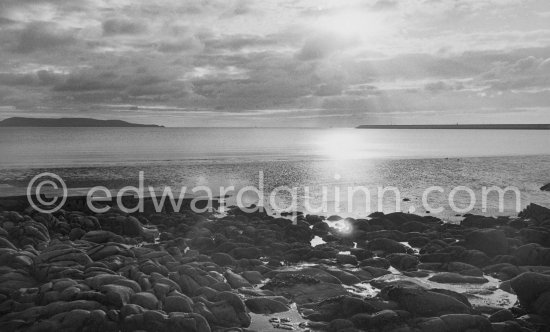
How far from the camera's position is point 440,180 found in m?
44.7

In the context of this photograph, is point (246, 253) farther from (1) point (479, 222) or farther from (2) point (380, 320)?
(1) point (479, 222)

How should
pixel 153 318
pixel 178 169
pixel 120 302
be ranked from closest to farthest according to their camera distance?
1. pixel 153 318
2. pixel 120 302
3. pixel 178 169

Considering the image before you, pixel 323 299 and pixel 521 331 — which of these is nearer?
pixel 521 331

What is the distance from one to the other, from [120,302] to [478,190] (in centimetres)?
3401

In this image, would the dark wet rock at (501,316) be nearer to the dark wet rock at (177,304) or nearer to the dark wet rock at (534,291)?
the dark wet rock at (534,291)

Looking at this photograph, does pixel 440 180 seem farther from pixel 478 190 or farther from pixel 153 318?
pixel 153 318

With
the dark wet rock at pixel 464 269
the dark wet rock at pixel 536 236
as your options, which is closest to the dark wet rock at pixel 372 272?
the dark wet rock at pixel 464 269

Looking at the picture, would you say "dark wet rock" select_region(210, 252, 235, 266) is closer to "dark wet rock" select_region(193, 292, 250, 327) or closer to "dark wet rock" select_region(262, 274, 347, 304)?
"dark wet rock" select_region(262, 274, 347, 304)

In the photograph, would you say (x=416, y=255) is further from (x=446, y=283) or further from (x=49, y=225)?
(x=49, y=225)

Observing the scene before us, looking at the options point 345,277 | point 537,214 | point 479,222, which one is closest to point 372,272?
point 345,277

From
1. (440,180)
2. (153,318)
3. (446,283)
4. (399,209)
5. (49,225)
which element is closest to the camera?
(153,318)

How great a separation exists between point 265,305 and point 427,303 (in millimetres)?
3617

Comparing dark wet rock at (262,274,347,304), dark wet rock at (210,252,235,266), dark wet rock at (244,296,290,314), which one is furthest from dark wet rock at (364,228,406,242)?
dark wet rock at (244,296,290,314)

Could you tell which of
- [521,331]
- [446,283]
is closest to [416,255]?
[446,283]
